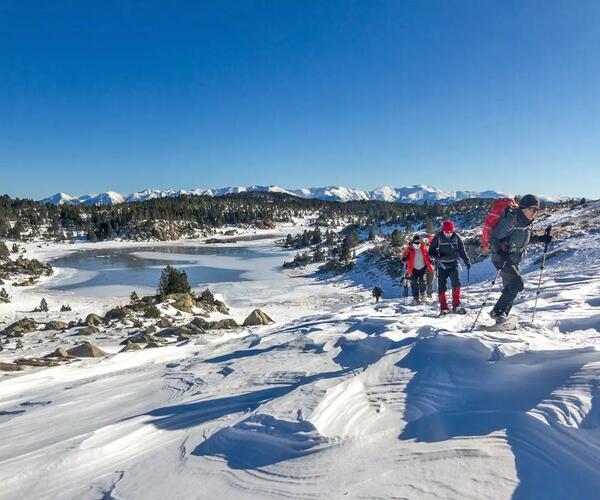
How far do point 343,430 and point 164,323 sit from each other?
42.7 ft

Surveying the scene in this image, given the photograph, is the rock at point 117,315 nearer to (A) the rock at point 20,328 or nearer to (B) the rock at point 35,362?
(A) the rock at point 20,328

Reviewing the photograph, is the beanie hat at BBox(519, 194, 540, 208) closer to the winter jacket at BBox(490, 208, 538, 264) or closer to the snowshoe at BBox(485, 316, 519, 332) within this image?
the winter jacket at BBox(490, 208, 538, 264)

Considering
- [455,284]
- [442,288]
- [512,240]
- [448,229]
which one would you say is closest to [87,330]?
[442,288]

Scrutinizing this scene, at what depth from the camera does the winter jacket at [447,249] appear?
8984mm

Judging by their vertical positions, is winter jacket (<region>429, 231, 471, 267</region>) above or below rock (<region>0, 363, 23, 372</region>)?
above

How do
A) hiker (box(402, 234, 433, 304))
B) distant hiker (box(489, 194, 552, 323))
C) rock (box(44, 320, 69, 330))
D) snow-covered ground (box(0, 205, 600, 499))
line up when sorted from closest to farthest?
snow-covered ground (box(0, 205, 600, 499)) < distant hiker (box(489, 194, 552, 323)) < hiker (box(402, 234, 433, 304)) < rock (box(44, 320, 69, 330))

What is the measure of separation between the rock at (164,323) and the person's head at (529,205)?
1193 cm

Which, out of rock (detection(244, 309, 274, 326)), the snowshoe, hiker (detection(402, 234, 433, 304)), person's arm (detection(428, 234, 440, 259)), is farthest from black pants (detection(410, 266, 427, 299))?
rock (detection(244, 309, 274, 326))

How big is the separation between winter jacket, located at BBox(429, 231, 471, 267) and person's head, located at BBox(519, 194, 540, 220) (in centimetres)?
250

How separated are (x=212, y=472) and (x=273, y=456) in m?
0.43

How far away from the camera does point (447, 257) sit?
29.7ft

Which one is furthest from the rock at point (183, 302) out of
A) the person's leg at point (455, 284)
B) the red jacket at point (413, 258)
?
the person's leg at point (455, 284)

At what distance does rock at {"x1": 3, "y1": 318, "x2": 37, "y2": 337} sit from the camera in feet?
45.5

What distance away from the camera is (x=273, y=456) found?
2.94 m
